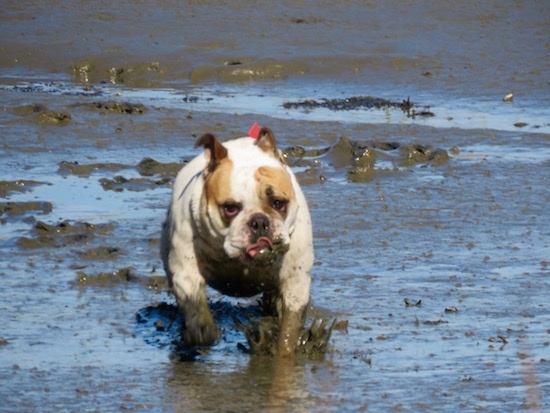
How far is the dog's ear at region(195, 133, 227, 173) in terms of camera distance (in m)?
6.83

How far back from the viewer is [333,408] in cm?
627

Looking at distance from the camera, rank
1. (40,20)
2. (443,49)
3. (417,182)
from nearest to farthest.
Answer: (417,182) → (443,49) → (40,20)

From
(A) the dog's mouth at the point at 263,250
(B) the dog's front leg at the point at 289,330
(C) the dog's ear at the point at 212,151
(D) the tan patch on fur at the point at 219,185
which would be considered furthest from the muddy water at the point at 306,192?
(C) the dog's ear at the point at 212,151

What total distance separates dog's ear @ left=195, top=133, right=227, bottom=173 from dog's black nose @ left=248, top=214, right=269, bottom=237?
476 mm

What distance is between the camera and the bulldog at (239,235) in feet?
21.6

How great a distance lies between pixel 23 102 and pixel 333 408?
914cm

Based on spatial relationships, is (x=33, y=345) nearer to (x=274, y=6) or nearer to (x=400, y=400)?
(x=400, y=400)

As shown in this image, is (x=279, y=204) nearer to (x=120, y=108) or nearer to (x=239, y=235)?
(x=239, y=235)

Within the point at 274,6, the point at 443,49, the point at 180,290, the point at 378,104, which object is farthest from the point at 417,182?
the point at 274,6

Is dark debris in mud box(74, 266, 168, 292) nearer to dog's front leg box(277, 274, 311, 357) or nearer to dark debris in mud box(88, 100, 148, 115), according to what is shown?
dog's front leg box(277, 274, 311, 357)

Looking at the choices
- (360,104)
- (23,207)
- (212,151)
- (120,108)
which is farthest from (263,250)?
(360,104)

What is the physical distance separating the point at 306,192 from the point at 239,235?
4.67 meters

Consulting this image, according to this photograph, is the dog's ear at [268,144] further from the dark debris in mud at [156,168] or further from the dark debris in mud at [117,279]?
the dark debris in mud at [156,168]

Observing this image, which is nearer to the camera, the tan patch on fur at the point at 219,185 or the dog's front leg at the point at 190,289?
the tan patch on fur at the point at 219,185
